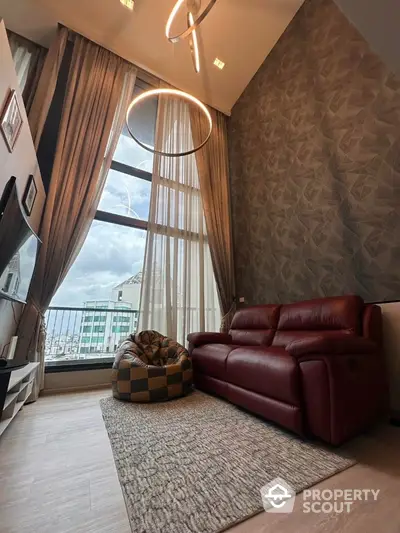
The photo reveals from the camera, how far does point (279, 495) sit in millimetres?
1001

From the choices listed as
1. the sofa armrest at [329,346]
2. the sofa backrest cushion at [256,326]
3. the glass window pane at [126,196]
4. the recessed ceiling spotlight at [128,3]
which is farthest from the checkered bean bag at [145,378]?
the recessed ceiling spotlight at [128,3]

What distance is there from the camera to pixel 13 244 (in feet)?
5.51

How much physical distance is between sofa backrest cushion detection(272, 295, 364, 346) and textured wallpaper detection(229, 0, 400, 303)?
52 centimetres

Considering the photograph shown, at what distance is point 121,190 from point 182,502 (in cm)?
382

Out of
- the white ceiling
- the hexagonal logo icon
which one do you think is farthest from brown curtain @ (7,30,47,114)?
the hexagonal logo icon

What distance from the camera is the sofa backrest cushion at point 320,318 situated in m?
2.02

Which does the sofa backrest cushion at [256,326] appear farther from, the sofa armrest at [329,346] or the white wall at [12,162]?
the white wall at [12,162]

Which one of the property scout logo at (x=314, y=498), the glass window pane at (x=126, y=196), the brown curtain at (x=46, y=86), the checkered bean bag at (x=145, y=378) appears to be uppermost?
the brown curtain at (x=46, y=86)

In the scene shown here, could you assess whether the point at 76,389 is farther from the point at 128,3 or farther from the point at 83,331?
the point at 128,3

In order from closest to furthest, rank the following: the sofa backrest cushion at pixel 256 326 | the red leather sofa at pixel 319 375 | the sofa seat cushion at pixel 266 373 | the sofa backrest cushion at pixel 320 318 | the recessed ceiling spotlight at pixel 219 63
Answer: the red leather sofa at pixel 319 375 < the sofa seat cushion at pixel 266 373 < the sofa backrest cushion at pixel 320 318 < the sofa backrest cushion at pixel 256 326 < the recessed ceiling spotlight at pixel 219 63

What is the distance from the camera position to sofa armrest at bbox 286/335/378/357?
1408mm

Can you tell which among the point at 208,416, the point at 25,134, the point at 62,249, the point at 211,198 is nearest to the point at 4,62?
the point at 25,134

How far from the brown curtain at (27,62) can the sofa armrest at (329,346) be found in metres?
4.11

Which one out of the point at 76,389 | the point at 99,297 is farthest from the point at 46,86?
the point at 76,389
